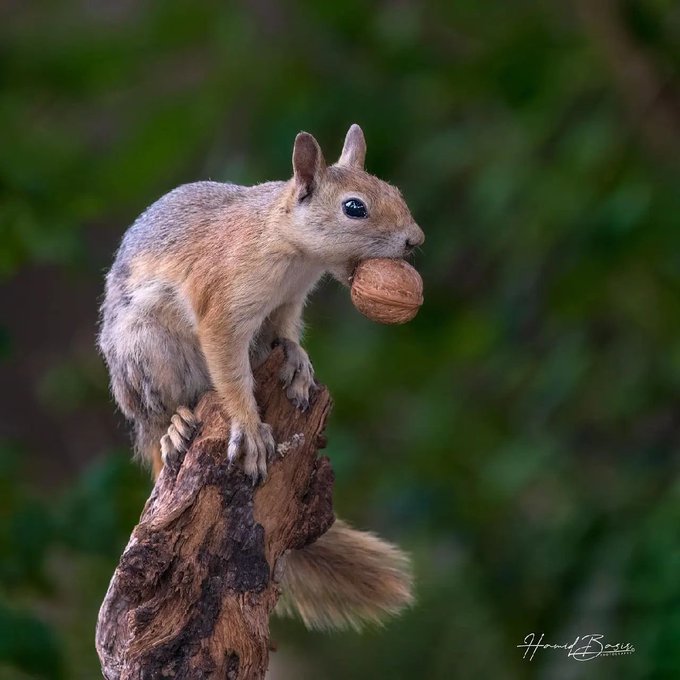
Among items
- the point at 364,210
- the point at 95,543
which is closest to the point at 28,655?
the point at 95,543

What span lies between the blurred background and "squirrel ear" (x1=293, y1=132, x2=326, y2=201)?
2.25 ft

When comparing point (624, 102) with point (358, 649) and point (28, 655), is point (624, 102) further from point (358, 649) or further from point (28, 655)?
point (28, 655)

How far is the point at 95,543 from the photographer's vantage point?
2.35 meters

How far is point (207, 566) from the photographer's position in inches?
67.6

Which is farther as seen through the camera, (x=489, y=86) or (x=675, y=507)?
(x=489, y=86)

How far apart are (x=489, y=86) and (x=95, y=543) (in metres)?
1.82

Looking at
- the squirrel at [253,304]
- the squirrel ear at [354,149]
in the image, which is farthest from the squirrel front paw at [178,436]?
the squirrel ear at [354,149]

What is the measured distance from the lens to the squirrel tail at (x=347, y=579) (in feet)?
7.22

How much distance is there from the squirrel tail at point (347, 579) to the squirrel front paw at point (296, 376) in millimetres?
289

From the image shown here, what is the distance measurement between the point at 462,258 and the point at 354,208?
1955mm

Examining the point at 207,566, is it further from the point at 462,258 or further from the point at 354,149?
the point at 462,258
